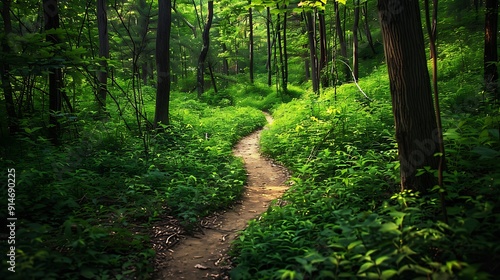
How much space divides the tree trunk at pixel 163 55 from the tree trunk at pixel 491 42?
28.6 ft

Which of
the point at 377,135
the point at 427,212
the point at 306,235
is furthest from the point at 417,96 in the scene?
the point at 377,135

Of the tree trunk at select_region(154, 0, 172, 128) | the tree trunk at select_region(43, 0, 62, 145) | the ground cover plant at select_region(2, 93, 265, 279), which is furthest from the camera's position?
the tree trunk at select_region(154, 0, 172, 128)

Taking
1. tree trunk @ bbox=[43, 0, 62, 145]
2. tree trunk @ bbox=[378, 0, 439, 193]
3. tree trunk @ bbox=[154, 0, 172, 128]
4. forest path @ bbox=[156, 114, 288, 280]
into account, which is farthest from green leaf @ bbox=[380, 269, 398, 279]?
tree trunk @ bbox=[154, 0, 172, 128]

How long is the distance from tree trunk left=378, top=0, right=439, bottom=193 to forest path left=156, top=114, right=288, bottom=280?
2779 millimetres

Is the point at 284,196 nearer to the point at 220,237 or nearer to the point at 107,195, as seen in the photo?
the point at 220,237

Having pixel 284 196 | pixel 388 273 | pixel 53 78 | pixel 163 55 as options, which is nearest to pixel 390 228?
pixel 388 273

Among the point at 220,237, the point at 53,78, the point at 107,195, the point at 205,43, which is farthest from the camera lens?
the point at 205,43

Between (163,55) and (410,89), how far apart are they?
7.93m

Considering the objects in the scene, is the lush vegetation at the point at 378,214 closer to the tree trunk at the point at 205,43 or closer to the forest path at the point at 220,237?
the forest path at the point at 220,237

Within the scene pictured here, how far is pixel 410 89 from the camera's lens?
11.7 ft

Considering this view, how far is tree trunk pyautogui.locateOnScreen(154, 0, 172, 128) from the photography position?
9.24 meters

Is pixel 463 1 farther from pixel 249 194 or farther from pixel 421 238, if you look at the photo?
pixel 421 238

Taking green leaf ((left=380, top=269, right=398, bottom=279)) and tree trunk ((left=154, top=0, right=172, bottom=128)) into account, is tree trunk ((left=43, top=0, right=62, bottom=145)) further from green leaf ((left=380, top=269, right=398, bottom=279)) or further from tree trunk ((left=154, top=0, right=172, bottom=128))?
green leaf ((left=380, top=269, right=398, bottom=279))

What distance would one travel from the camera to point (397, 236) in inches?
103
